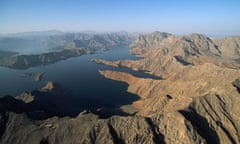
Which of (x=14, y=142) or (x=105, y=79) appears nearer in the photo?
(x=14, y=142)

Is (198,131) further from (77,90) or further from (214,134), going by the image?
(77,90)

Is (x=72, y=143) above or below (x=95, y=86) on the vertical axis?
above

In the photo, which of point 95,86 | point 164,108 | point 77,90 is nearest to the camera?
point 164,108

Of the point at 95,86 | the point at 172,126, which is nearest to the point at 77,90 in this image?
the point at 95,86

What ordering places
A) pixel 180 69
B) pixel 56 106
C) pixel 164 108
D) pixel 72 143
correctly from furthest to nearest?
pixel 180 69, pixel 56 106, pixel 164 108, pixel 72 143

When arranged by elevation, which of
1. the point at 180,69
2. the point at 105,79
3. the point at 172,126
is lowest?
the point at 105,79

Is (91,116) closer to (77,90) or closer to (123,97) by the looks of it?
(123,97)

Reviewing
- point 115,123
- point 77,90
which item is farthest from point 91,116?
point 77,90

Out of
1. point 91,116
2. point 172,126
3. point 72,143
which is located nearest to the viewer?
point 72,143

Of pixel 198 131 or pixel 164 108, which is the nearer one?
pixel 198 131
